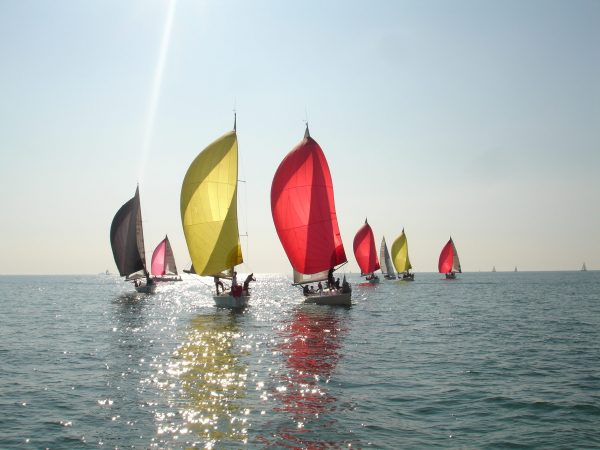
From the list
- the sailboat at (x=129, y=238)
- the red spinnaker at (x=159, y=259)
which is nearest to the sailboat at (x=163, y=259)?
the red spinnaker at (x=159, y=259)

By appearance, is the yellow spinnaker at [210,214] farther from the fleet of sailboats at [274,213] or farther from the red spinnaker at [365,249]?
the red spinnaker at [365,249]

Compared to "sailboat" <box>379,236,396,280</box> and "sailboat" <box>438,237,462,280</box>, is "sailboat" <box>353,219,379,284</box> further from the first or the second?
"sailboat" <box>438,237,462,280</box>

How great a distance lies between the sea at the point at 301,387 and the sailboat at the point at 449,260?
87.0 metres

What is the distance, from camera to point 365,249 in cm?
9325

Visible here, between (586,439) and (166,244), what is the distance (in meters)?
108

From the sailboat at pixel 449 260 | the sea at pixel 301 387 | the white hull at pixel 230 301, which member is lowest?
the sea at pixel 301 387

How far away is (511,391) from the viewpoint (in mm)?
17297

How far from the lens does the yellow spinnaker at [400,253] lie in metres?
109

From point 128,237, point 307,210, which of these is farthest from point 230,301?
point 128,237

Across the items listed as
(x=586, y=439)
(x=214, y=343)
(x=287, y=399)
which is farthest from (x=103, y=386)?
(x=586, y=439)

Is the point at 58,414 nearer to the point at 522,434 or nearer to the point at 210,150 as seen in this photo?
the point at 522,434

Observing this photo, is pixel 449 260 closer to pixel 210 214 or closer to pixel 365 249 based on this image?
pixel 365 249

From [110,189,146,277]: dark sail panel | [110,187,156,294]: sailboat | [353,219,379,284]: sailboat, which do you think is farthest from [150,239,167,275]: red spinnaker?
[353,219,379,284]: sailboat

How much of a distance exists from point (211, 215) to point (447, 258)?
294 feet
